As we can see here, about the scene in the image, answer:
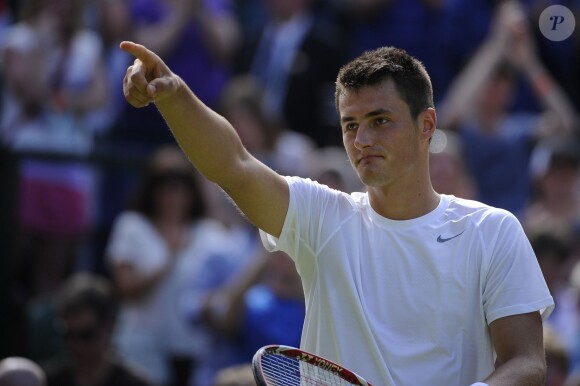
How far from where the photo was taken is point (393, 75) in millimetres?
4047

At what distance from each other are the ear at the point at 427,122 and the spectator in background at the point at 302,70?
18.0 ft

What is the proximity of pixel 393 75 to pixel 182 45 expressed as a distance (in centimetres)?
559

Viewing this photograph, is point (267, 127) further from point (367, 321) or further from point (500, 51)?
point (367, 321)

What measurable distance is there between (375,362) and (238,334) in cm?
368

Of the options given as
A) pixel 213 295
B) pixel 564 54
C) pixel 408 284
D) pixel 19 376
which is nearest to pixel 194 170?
pixel 213 295

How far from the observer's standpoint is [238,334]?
7.52m

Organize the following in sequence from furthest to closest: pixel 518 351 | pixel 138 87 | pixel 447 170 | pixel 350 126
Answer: pixel 447 170 < pixel 350 126 < pixel 518 351 < pixel 138 87

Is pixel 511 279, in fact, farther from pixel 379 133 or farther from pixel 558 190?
pixel 558 190

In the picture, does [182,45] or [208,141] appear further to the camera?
[182,45]

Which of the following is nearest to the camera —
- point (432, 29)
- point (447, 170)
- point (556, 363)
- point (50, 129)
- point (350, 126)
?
point (350, 126)

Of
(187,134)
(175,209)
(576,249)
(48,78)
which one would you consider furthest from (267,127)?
(187,134)

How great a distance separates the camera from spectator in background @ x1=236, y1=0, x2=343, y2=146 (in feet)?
32.0

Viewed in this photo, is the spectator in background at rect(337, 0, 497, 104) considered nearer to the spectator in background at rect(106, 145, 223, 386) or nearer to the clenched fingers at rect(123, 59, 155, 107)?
the spectator in background at rect(106, 145, 223, 386)

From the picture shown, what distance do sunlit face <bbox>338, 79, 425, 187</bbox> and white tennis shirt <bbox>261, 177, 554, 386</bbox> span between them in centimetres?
19
